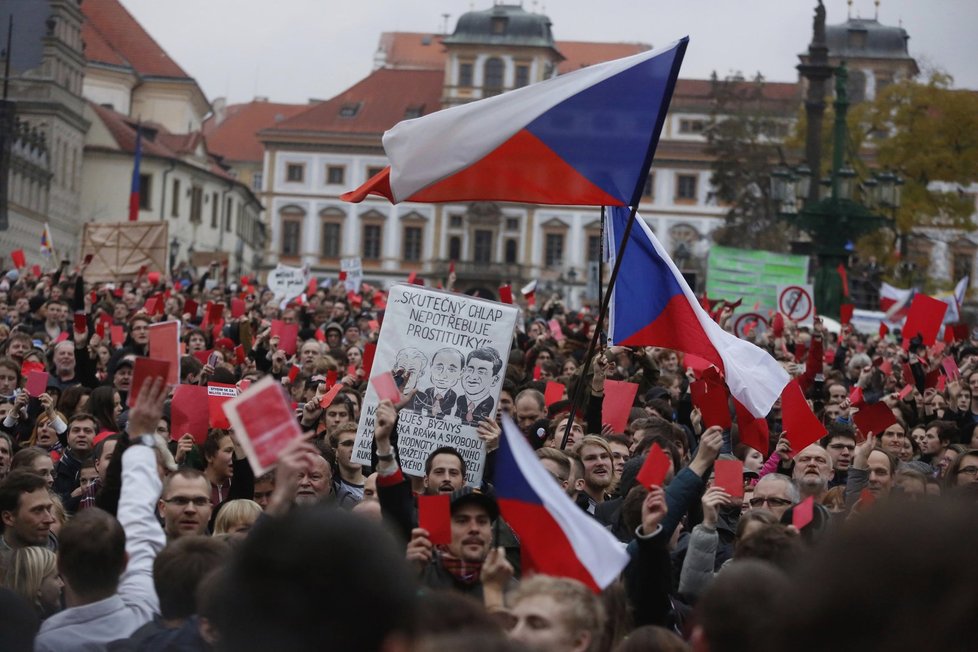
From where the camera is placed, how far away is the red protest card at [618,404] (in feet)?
34.1

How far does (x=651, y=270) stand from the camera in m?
9.25

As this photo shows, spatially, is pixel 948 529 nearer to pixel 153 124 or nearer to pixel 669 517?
pixel 669 517

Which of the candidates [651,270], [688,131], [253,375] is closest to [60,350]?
[253,375]

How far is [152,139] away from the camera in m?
82.1

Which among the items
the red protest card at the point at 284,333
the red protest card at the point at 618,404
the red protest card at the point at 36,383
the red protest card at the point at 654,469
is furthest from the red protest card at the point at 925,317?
the red protest card at the point at 654,469

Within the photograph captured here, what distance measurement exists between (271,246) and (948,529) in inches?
3939

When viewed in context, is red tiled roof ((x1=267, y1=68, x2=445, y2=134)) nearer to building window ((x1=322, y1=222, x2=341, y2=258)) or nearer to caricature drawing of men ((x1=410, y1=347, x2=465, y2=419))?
building window ((x1=322, y1=222, x2=341, y2=258))

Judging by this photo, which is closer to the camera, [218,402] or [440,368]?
[440,368]

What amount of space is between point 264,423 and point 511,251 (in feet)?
304

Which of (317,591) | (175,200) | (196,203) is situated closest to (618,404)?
(317,591)

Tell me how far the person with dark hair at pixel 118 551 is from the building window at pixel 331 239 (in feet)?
314

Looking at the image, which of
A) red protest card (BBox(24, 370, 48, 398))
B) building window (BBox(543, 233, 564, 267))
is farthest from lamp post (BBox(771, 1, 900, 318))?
building window (BBox(543, 233, 564, 267))

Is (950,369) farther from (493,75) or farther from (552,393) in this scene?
(493,75)

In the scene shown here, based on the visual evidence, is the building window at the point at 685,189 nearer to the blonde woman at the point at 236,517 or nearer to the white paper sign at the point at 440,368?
the white paper sign at the point at 440,368
